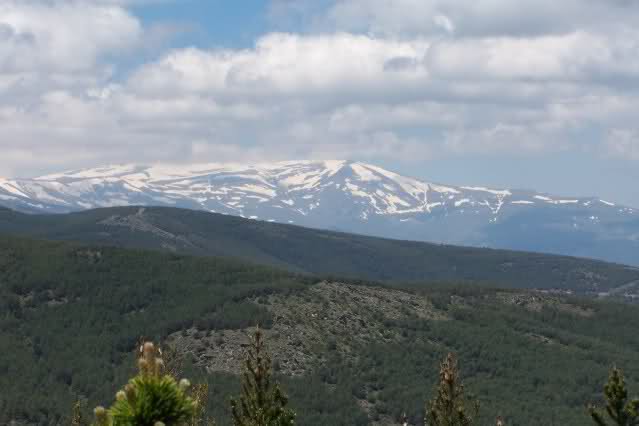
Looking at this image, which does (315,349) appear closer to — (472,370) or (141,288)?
(472,370)

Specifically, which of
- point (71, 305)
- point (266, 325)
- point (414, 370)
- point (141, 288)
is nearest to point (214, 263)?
point (141, 288)

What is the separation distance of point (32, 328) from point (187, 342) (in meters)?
23.5

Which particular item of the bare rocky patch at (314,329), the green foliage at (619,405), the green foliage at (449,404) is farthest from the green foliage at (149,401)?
the bare rocky patch at (314,329)

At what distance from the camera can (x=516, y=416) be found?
332 ft

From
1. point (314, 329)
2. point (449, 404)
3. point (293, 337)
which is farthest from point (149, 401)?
point (314, 329)

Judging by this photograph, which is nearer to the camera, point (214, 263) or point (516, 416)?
point (516, 416)

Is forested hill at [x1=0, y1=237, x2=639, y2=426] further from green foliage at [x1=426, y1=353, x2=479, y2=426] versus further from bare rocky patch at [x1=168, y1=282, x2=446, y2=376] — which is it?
green foliage at [x1=426, y1=353, x2=479, y2=426]

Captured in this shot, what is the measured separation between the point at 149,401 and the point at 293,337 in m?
109

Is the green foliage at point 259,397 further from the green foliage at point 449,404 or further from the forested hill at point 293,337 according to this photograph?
the forested hill at point 293,337

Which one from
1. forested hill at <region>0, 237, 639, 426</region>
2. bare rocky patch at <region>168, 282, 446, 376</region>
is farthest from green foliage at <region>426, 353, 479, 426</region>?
bare rocky patch at <region>168, 282, 446, 376</region>

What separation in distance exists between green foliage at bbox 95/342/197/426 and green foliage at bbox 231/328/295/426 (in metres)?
10.2

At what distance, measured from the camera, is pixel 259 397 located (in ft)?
74.2

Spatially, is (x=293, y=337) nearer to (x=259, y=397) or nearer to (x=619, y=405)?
(x=259, y=397)

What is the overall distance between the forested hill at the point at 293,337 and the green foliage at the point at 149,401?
77295mm
